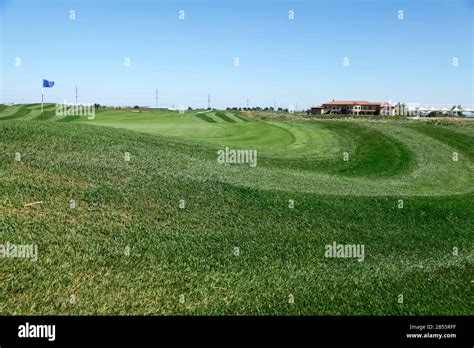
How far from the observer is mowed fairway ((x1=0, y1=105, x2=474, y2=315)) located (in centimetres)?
1008

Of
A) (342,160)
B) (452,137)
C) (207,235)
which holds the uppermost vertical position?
(452,137)

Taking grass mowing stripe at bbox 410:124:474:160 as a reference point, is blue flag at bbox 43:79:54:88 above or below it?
above

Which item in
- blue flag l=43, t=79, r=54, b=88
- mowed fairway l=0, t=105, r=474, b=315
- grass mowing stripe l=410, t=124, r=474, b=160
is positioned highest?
blue flag l=43, t=79, r=54, b=88

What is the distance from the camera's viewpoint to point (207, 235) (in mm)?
13711

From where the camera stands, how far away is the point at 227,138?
4434cm

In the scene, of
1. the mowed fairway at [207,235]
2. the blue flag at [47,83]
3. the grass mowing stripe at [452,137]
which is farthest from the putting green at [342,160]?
the blue flag at [47,83]

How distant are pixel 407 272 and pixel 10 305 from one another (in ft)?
36.1

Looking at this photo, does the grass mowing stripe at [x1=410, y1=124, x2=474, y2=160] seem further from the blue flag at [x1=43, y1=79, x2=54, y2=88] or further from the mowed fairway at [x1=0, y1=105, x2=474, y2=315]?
the blue flag at [x1=43, y1=79, x2=54, y2=88]

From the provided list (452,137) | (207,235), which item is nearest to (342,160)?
(452,137)

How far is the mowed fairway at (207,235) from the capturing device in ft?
33.1

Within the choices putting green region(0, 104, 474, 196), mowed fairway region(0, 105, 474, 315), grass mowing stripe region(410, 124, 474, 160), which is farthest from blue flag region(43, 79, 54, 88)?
grass mowing stripe region(410, 124, 474, 160)

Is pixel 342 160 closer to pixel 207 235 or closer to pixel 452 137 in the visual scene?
pixel 452 137
